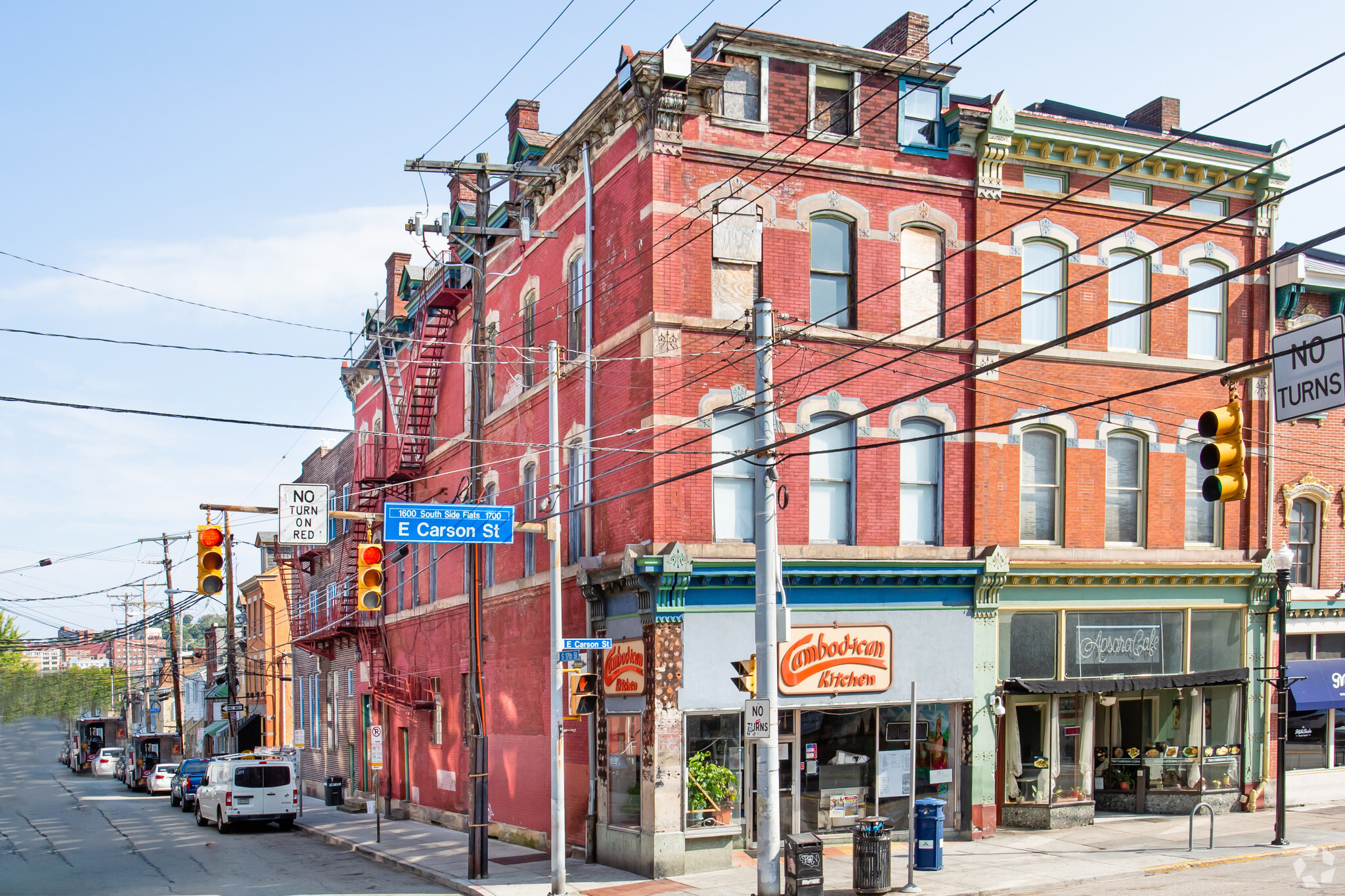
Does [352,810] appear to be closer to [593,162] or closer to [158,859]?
[158,859]

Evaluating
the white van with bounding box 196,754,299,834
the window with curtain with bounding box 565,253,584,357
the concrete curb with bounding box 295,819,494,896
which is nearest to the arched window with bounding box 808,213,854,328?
the window with curtain with bounding box 565,253,584,357

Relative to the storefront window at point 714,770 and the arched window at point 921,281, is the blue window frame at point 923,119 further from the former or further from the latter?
the storefront window at point 714,770

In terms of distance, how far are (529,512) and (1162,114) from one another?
16722 mm

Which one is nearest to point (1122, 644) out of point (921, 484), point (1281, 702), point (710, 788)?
point (1281, 702)

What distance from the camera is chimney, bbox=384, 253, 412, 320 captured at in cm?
4216

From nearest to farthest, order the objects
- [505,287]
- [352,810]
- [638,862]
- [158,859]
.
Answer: [638,862] < [158,859] < [505,287] < [352,810]

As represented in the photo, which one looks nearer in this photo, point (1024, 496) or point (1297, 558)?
point (1024, 496)

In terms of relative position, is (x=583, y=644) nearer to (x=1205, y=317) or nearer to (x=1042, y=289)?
(x=1042, y=289)

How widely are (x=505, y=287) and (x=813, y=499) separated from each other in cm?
1071

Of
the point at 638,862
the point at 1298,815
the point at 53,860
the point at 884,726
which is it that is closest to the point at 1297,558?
the point at 1298,815

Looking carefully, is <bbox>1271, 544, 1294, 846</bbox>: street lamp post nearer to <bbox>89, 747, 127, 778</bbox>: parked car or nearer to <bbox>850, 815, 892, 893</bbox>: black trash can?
<bbox>850, 815, 892, 893</bbox>: black trash can

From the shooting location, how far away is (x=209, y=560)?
58.6 ft

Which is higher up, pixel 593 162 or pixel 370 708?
pixel 593 162

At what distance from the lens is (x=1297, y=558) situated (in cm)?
2703
